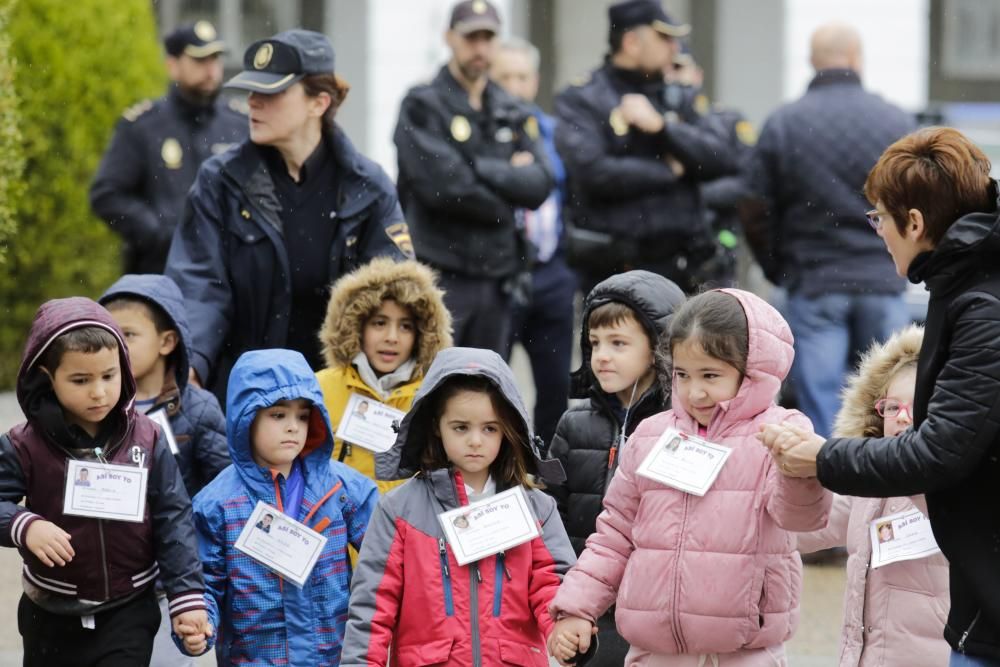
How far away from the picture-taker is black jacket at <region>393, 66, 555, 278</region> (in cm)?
810

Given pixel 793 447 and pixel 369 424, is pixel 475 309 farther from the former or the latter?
pixel 793 447

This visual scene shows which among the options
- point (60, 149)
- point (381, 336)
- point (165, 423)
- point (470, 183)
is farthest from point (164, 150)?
point (60, 149)

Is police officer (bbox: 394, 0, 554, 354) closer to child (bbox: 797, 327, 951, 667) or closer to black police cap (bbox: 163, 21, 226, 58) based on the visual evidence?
black police cap (bbox: 163, 21, 226, 58)

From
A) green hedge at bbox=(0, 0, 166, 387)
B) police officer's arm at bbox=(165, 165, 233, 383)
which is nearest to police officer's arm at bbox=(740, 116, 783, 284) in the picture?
police officer's arm at bbox=(165, 165, 233, 383)

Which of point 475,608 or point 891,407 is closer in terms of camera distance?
point 475,608

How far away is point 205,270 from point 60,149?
6925 millimetres

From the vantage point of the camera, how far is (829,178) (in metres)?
8.58

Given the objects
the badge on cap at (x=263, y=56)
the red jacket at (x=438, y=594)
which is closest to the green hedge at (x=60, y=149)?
the badge on cap at (x=263, y=56)

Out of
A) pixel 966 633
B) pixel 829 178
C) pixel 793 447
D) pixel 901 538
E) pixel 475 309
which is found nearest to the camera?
pixel 966 633

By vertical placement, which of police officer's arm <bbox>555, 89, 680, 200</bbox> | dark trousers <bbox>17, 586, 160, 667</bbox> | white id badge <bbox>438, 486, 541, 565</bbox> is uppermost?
police officer's arm <bbox>555, 89, 680, 200</bbox>

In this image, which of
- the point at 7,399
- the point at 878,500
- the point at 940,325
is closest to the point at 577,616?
the point at 878,500

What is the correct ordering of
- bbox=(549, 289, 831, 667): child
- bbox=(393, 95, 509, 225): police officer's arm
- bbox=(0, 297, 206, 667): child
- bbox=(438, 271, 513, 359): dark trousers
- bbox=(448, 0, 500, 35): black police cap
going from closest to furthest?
bbox=(549, 289, 831, 667): child < bbox=(0, 297, 206, 667): child < bbox=(393, 95, 509, 225): police officer's arm < bbox=(438, 271, 513, 359): dark trousers < bbox=(448, 0, 500, 35): black police cap

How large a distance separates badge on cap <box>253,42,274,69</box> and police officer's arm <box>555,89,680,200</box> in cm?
264

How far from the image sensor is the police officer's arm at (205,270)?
20.7 feet
